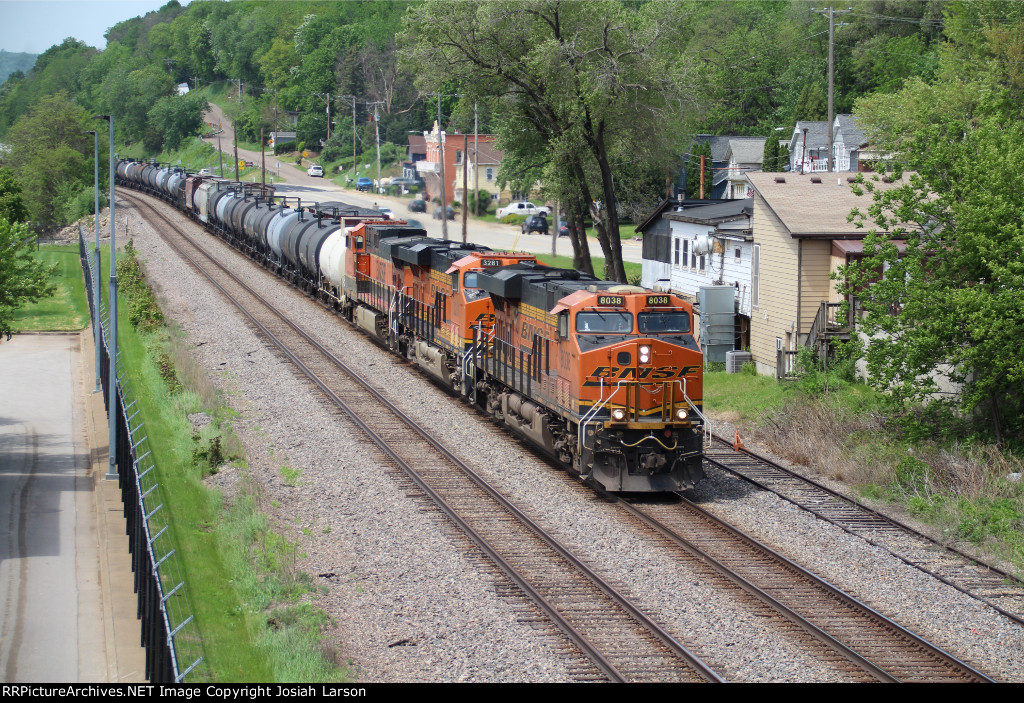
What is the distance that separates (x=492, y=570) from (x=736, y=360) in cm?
1765

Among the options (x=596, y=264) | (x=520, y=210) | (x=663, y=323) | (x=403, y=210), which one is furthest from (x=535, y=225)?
(x=663, y=323)

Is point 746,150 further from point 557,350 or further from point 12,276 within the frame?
point 12,276

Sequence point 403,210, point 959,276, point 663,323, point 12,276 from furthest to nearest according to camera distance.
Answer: point 403,210
point 12,276
point 959,276
point 663,323

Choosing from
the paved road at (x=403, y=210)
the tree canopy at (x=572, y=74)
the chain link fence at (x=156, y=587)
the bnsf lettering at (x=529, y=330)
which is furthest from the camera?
the paved road at (x=403, y=210)

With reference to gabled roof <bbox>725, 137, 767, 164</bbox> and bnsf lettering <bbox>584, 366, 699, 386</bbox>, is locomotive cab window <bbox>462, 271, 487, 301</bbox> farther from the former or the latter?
gabled roof <bbox>725, 137, 767, 164</bbox>

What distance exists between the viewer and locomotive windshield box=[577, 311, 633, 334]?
18.7 meters

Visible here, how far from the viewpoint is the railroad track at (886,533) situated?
1458cm

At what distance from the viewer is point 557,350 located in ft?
64.7

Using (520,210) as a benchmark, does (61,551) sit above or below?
below

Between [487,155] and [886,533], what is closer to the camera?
[886,533]

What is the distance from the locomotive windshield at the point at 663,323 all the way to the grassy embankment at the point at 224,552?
723 centimetres

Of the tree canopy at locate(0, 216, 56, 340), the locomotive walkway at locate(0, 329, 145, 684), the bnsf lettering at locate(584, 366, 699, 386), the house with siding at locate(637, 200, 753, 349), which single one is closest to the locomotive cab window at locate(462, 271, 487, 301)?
the bnsf lettering at locate(584, 366, 699, 386)

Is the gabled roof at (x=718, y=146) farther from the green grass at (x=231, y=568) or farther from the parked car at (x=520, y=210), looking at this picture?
the green grass at (x=231, y=568)

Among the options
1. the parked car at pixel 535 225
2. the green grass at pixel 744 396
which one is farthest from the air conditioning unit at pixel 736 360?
the parked car at pixel 535 225
